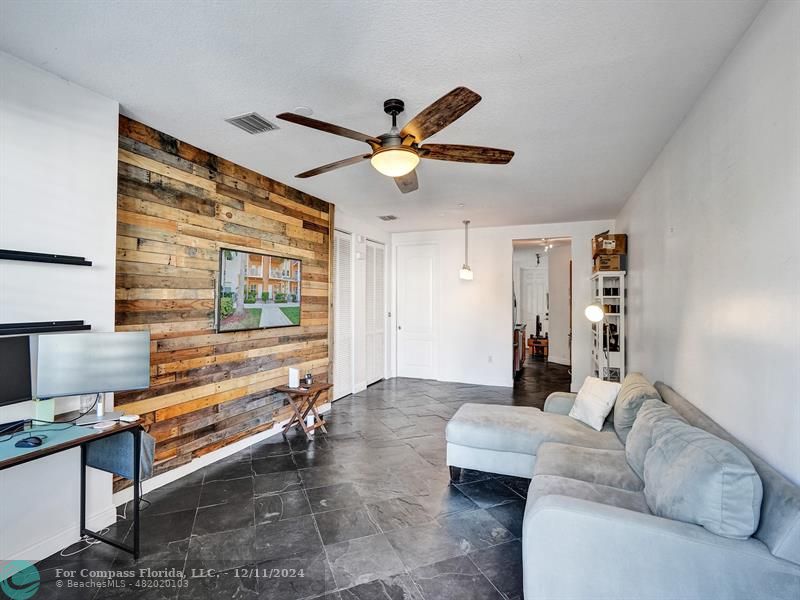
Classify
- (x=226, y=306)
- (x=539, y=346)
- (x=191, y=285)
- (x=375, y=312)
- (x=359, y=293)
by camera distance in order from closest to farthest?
(x=191, y=285)
(x=226, y=306)
(x=359, y=293)
(x=375, y=312)
(x=539, y=346)

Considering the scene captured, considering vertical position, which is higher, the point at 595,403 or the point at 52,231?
the point at 52,231

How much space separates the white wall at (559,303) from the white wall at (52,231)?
7.89 metres

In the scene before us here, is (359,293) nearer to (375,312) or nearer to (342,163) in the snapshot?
(375,312)

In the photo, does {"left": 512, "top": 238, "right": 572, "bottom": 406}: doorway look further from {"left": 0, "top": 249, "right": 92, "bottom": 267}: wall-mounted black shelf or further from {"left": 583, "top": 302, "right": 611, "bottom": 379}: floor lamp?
{"left": 0, "top": 249, "right": 92, "bottom": 267}: wall-mounted black shelf

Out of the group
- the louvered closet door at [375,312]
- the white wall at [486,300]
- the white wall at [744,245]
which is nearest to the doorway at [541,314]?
the white wall at [486,300]

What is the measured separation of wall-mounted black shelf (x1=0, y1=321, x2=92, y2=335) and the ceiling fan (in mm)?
1737

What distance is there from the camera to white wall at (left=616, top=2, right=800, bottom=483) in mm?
1529

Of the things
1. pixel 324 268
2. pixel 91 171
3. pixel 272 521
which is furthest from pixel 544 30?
pixel 324 268

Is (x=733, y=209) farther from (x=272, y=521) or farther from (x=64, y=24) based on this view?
(x=64, y=24)

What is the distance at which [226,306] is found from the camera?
3.60 meters

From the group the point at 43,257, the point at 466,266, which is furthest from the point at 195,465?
the point at 466,266

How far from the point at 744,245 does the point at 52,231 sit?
3659mm

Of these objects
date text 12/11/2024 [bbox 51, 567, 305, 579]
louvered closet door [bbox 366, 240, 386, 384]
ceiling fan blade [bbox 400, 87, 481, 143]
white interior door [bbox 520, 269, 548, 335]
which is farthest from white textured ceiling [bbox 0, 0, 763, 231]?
white interior door [bbox 520, 269, 548, 335]

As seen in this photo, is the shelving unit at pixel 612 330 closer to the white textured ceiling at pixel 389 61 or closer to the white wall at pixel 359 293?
the white textured ceiling at pixel 389 61
